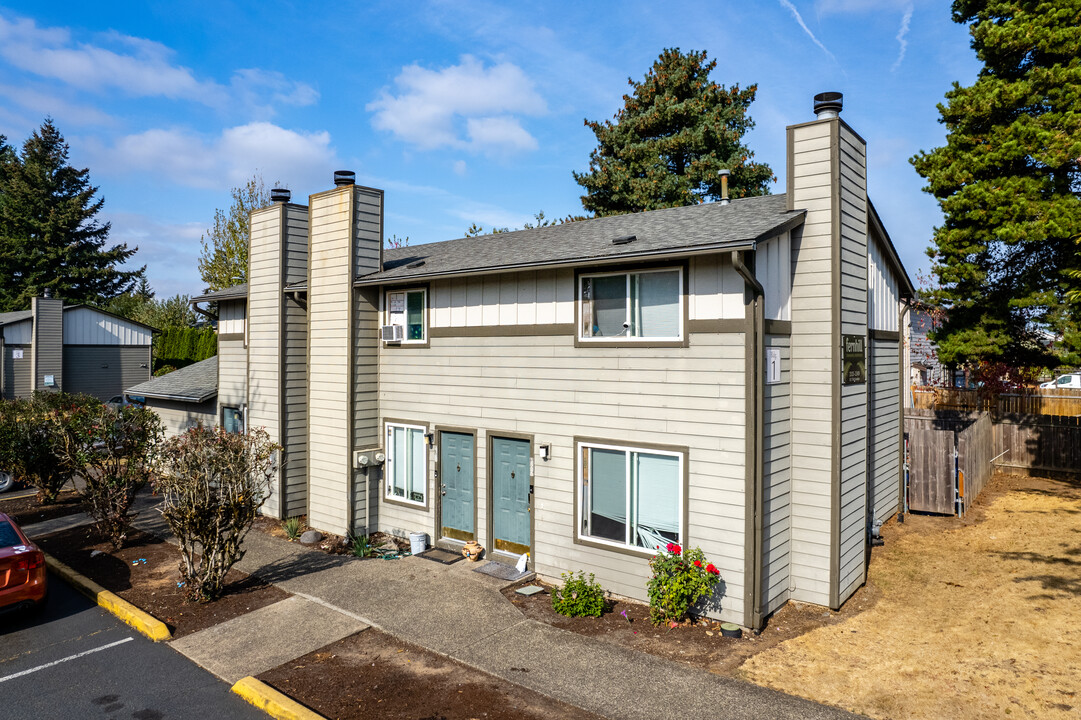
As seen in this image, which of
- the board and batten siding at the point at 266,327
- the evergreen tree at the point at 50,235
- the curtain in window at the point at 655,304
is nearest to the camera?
the curtain in window at the point at 655,304

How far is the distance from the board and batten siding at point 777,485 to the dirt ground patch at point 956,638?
827mm

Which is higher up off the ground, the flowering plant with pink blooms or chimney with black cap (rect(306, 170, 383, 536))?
chimney with black cap (rect(306, 170, 383, 536))

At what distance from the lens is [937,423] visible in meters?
18.6

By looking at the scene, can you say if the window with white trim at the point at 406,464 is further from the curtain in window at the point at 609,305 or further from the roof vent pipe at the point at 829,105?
the roof vent pipe at the point at 829,105

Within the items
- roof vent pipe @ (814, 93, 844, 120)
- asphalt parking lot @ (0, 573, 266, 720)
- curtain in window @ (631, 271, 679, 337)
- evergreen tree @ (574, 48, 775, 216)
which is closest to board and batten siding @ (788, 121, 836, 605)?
roof vent pipe @ (814, 93, 844, 120)

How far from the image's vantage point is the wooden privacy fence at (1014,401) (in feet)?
70.3

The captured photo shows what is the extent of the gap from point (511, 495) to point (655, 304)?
411cm

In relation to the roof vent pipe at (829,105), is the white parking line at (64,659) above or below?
below

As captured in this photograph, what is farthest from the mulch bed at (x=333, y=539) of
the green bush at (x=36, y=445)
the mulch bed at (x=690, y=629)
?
the green bush at (x=36, y=445)

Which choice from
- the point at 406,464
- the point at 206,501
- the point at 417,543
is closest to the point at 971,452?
the point at 417,543

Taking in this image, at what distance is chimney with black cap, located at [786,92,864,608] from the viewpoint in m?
8.95

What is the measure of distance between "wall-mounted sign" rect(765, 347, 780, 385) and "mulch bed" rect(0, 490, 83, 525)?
15.6 metres

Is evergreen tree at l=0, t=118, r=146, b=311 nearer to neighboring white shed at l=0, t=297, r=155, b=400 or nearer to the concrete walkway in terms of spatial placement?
neighboring white shed at l=0, t=297, r=155, b=400

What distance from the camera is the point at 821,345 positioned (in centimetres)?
905
